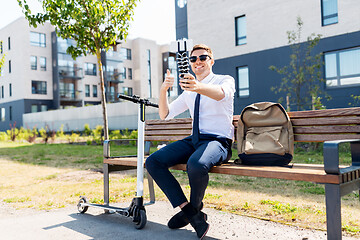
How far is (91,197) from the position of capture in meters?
4.97

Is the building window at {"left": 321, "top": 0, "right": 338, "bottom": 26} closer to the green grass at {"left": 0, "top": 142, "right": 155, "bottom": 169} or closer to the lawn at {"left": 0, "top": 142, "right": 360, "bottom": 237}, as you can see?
the green grass at {"left": 0, "top": 142, "right": 155, "bottom": 169}

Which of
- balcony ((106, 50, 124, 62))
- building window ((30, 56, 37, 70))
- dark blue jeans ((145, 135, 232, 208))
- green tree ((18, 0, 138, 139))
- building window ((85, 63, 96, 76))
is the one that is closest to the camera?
dark blue jeans ((145, 135, 232, 208))

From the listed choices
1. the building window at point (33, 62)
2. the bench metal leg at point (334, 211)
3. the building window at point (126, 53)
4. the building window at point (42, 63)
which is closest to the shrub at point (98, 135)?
the bench metal leg at point (334, 211)

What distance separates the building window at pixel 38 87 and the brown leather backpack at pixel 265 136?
131ft

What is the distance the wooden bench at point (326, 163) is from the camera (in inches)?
92.2

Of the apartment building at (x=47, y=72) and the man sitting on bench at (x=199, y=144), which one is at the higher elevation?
the apartment building at (x=47, y=72)

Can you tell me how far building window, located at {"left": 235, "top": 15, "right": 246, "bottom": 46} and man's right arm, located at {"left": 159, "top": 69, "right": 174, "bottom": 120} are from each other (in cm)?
1624

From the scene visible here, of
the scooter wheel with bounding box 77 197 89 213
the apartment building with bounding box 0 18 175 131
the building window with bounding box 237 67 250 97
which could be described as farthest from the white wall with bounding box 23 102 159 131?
the scooter wheel with bounding box 77 197 89 213

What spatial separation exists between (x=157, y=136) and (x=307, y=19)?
14.2 m

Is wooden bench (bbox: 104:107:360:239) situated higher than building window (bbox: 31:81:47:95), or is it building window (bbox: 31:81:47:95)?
building window (bbox: 31:81:47:95)

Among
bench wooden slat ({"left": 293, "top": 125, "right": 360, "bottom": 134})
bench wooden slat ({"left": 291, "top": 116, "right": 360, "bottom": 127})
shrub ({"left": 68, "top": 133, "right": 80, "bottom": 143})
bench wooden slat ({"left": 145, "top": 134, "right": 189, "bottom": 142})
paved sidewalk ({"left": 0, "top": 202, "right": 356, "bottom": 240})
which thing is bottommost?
paved sidewalk ({"left": 0, "top": 202, "right": 356, "bottom": 240})

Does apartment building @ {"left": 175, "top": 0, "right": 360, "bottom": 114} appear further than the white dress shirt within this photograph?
Yes

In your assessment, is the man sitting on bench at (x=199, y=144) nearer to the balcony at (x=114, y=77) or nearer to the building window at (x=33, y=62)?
the building window at (x=33, y=62)

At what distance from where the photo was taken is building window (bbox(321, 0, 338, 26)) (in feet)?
51.2
